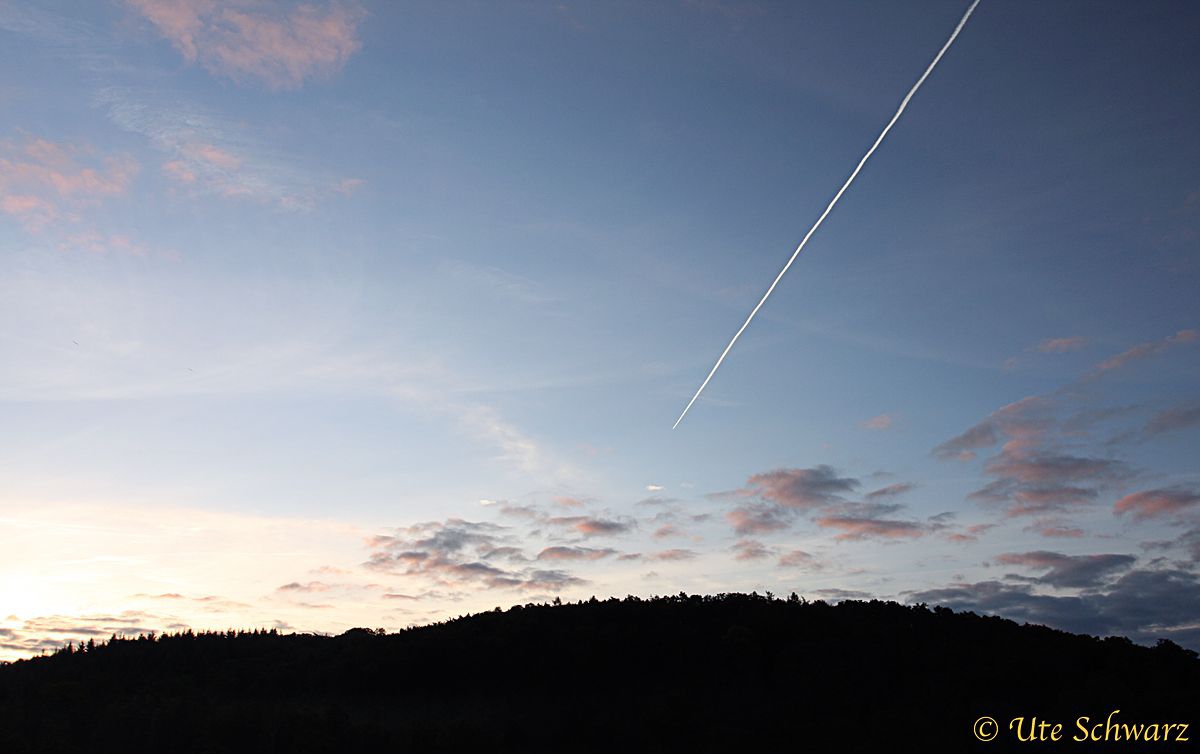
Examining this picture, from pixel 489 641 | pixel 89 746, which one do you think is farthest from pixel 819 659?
pixel 89 746

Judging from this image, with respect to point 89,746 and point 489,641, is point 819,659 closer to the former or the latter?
point 489,641

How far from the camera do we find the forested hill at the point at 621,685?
41562 mm

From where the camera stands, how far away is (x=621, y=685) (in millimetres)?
Answer: 53656
